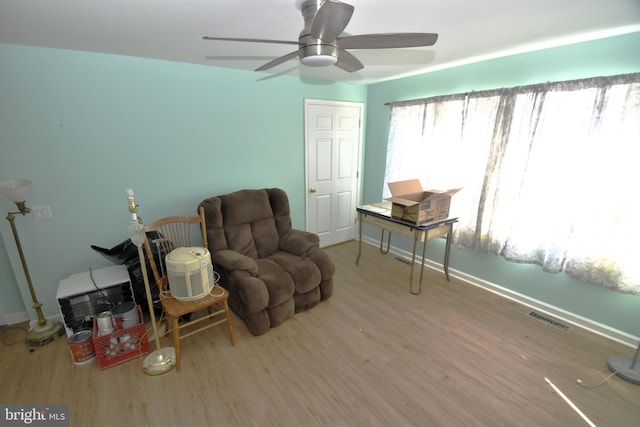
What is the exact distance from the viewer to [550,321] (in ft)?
8.39

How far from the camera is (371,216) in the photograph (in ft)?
10.9

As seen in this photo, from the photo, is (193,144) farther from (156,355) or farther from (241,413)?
(241,413)

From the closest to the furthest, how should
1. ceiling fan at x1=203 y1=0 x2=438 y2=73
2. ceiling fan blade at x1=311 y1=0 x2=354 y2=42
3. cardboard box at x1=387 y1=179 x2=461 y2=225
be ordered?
ceiling fan blade at x1=311 y1=0 x2=354 y2=42 < ceiling fan at x1=203 y1=0 x2=438 y2=73 < cardboard box at x1=387 y1=179 x2=461 y2=225

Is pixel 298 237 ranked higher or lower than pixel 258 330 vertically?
higher

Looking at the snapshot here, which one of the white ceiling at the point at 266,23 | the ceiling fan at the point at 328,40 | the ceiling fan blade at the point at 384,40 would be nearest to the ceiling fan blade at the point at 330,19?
the ceiling fan at the point at 328,40

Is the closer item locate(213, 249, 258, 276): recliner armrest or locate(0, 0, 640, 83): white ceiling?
locate(0, 0, 640, 83): white ceiling

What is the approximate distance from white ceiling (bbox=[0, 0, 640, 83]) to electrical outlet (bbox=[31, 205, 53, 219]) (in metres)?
1.22

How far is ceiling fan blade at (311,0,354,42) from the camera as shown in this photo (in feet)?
3.38

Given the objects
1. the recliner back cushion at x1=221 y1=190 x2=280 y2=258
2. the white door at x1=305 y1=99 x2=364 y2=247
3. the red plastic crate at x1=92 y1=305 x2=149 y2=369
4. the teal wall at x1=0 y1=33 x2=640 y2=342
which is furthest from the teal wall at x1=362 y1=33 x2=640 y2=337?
the red plastic crate at x1=92 y1=305 x2=149 y2=369

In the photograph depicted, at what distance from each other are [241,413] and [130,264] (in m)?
1.54

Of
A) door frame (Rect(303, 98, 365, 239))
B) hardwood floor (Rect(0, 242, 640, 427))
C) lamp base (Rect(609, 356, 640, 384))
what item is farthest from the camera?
door frame (Rect(303, 98, 365, 239))

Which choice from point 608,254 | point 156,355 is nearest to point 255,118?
point 156,355

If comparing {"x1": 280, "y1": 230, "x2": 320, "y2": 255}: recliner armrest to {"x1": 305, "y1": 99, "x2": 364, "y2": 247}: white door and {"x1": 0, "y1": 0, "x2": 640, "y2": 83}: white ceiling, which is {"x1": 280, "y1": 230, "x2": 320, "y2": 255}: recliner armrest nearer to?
{"x1": 305, "y1": 99, "x2": 364, "y2": 247}: white door

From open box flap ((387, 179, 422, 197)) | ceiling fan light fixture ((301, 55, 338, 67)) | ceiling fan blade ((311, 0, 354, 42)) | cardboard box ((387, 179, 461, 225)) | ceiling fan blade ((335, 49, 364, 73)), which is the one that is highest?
ceiling fan blade ((311, 0, 354, 42))
